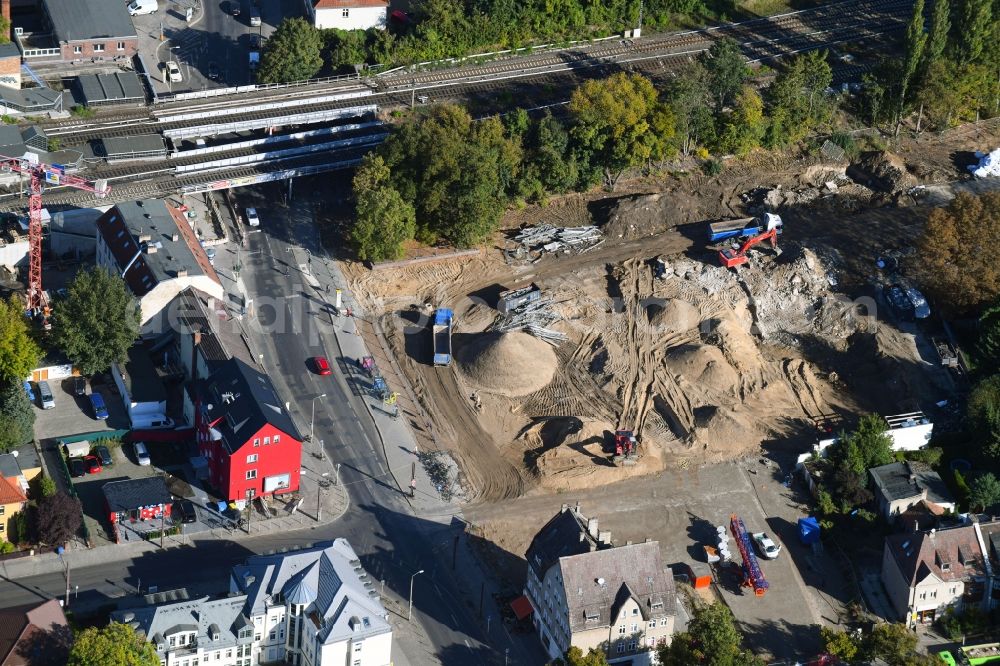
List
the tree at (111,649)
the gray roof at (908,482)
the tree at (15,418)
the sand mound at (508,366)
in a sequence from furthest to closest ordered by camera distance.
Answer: the sand mound at (508,366) < the gray roof at (908,482) < the tree at (15,418) < the tree at (111,649)

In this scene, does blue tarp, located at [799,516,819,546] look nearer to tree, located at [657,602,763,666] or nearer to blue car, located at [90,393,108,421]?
tree, located at [657,602,763,666]

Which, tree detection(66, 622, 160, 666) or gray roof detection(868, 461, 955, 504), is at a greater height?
tree detection(66, 622, 160, 666)

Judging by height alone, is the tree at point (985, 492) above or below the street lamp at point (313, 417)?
below

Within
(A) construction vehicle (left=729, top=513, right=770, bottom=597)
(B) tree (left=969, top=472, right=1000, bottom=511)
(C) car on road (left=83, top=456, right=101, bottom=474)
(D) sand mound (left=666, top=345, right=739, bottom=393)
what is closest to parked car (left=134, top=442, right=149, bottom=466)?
(C) car on road (left=83, top=456, right=101, bottom=474)

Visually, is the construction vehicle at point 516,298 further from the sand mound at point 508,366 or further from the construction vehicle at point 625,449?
the construction vehicle at point 625,449

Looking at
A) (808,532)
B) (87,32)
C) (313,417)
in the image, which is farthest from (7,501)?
(87,32)

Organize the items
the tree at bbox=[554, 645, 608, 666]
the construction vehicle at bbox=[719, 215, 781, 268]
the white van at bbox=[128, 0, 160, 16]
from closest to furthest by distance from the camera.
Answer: the tree at bbox=[554, 645, 608, 666] < the construction vehicle at bbox=[719, 215, 781, 268] < the white van at bbox=[128, 0, 160, 16]

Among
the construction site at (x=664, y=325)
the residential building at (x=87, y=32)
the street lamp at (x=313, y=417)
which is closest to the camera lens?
the street lamp at (x=313, y=417)

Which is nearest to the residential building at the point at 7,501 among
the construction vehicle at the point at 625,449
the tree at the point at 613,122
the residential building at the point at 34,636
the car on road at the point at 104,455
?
the car on road at the point at 104,455
